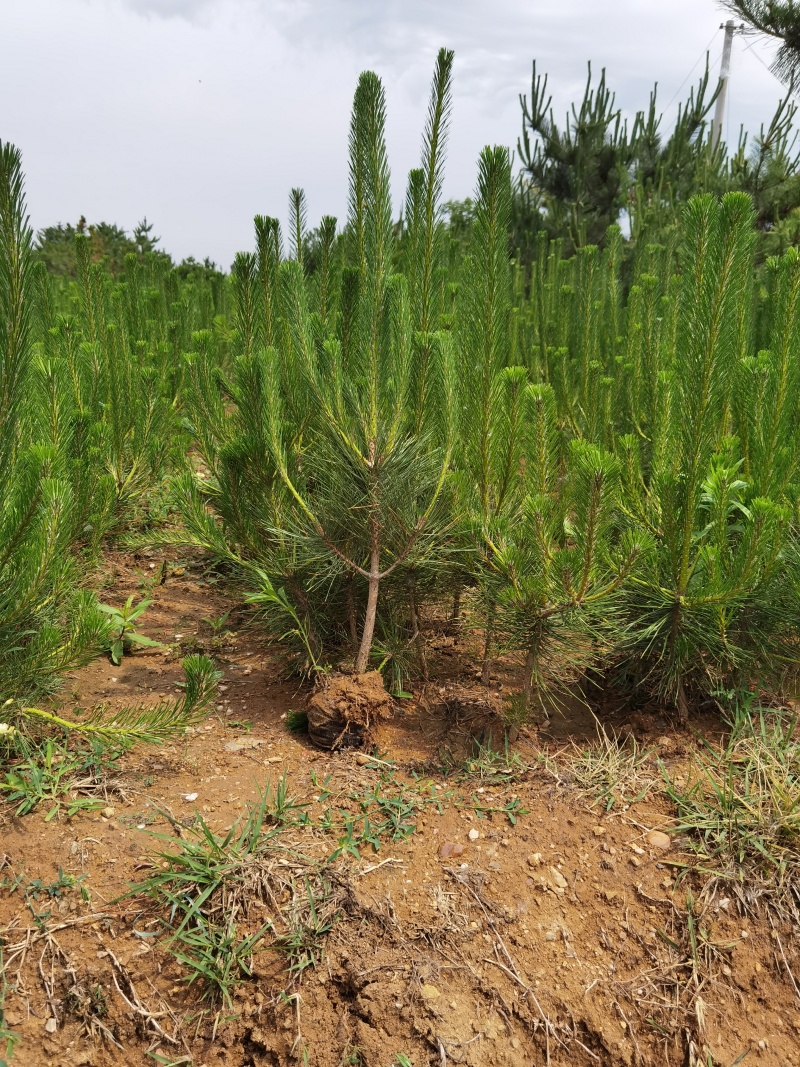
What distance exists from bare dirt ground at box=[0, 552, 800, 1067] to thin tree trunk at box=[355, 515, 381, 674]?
348 mm

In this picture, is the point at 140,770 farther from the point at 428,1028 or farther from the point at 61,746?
the point at 428,1028

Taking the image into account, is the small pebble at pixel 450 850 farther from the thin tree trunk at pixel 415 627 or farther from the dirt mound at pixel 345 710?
the thin tree trunk at pixel 415 627

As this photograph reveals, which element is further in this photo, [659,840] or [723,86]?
[723,86]

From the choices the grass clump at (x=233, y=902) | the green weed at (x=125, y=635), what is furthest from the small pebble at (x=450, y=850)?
the green weed at (x=125, y=635)

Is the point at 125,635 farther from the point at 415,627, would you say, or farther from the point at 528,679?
the point at 528,679

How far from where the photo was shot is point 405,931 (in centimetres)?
194

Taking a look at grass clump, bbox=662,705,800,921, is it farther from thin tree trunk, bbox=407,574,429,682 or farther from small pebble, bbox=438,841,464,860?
thin tree trunk, bbox=407,574,429,682

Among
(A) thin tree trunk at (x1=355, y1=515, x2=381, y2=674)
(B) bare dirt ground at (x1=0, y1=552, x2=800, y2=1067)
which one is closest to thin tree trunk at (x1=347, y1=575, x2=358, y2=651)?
(A) thin tree trunk at (x1=355, y1=515, x2=381, y2=674)

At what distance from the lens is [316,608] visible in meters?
3.00

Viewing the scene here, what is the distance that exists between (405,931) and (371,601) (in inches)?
43.0

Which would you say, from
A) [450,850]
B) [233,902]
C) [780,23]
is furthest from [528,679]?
[780,23]

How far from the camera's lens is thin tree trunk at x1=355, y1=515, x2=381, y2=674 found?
2.66 m

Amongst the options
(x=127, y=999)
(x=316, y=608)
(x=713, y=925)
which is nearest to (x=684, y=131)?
(x=316, y=608)

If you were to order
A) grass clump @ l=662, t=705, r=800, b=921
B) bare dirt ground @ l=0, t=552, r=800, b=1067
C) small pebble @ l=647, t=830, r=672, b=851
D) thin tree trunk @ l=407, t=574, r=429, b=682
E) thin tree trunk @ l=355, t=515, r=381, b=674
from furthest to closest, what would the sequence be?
1. thin tree trunk @ l=407, t=574, r=429, b=682
2. thin tree trunk @ l=355, t=515, r=381, b=674
3. small pebble @ l=647, t=830, r=672, b=851
4. grass clump @ l=662, t=705, r=800, b=921
5. bare dirt ground @ l=0, t=552, r=800, b=1067
